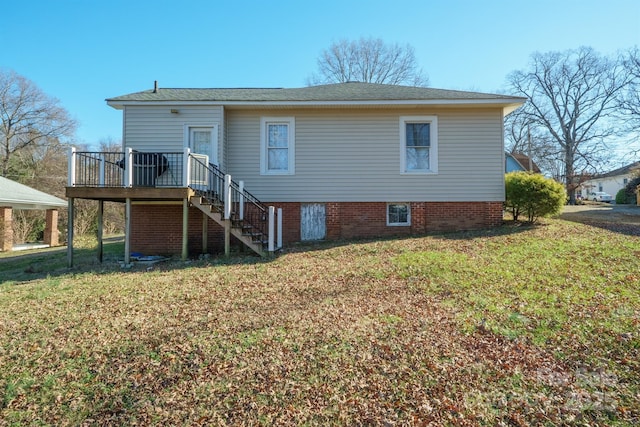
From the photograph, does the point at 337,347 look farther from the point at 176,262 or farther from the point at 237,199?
the point at 237,199

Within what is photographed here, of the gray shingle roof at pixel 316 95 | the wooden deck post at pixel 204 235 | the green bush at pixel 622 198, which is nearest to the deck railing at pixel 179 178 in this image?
the wooden deck post at pixel 204 235

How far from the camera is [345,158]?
10.4 m

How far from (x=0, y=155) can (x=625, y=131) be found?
41870 mm

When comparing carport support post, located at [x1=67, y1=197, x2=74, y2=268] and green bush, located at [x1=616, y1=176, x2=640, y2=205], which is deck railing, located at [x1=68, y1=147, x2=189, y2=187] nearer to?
carport support post, located at [x1=67, y1=197, x2=74, y2=268]

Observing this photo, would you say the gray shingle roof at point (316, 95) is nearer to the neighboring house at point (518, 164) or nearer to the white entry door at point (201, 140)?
the white entry door at point (201, 140)

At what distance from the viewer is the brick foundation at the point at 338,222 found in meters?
10.2

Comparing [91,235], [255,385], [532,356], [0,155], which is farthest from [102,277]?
[0,155]

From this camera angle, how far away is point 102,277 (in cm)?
705

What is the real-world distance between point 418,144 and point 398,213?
218cm

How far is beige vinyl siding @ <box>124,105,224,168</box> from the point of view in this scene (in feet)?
32.9

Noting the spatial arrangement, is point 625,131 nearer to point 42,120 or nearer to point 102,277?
point 102,277

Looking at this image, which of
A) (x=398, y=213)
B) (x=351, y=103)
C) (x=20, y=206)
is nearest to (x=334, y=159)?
(x=351, y=103)

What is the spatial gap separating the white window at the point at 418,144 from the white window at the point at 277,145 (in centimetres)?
335

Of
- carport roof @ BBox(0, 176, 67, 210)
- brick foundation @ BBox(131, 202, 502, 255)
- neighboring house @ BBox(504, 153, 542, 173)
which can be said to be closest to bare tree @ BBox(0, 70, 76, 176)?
carport roof @ BBox(0, 176, 67, 210)
